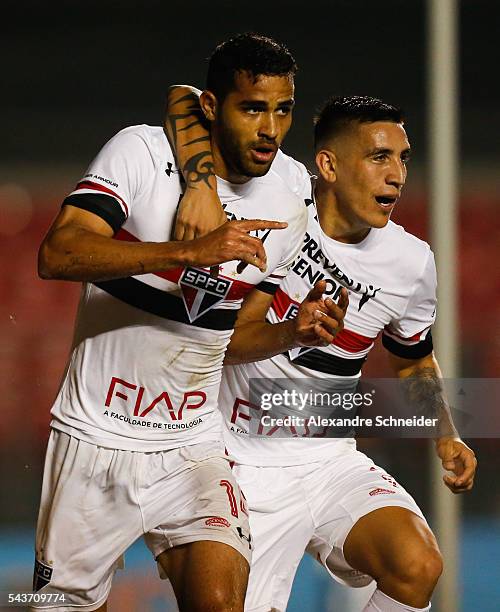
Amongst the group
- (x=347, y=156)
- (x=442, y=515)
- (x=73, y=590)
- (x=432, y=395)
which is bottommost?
(x=442, y=515)

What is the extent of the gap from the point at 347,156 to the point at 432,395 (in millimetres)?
657

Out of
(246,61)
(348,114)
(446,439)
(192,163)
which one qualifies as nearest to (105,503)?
(192,163)

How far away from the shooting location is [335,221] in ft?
8.91

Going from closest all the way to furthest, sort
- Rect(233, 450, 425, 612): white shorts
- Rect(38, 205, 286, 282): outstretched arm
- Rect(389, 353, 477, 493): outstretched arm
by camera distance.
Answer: Rect(38, 205, 286, 282): outstretched arm, Rect(389, 353, 477, 493): outstretched arm, Rect(233, 450, 425, 612): white shorts

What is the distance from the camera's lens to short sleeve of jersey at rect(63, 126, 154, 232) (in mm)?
2086

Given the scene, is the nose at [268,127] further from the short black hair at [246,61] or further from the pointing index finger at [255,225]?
the pointing index finger at [255,225]

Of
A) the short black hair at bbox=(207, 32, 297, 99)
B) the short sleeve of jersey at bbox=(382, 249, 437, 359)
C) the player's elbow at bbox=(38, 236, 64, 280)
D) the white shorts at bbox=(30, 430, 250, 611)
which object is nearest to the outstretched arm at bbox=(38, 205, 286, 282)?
the player's elbow at bbox=(38, 236, 64, 280)

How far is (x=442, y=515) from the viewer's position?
3639 mm

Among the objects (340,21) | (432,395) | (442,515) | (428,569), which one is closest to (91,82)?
(340,21)

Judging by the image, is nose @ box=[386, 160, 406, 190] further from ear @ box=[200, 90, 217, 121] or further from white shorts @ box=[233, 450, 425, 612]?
white shorts @ box=[233, 450, 425, 612]

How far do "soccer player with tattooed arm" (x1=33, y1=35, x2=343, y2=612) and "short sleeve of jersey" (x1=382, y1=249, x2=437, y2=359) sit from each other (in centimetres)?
49

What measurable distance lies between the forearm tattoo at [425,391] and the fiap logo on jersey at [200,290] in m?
0.76

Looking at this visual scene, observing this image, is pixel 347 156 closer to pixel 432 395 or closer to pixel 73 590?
pixel 432 395

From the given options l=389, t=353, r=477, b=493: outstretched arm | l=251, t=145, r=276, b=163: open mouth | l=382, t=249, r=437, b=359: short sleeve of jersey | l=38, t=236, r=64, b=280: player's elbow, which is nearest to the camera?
l=38, t=236, r=64, b=280: player's elbow
